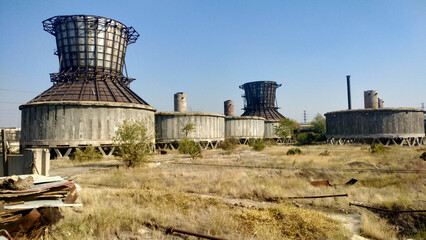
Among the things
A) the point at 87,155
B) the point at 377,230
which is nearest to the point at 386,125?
the point at 377,230

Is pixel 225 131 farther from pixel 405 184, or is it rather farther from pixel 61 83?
pixel 405 184

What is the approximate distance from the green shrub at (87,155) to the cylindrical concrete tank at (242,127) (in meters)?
25.0

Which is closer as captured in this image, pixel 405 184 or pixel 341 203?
pixel 341 203

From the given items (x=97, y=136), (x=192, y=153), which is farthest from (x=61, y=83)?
(x=192, y=153)

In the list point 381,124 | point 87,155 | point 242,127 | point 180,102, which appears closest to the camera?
point 87,155

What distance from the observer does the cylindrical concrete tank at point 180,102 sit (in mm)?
33656

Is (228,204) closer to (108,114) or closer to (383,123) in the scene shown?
(108,114)

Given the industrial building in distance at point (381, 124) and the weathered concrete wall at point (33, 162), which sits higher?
the industrial building in distance at point (381, 124)

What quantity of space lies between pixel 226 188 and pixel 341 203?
178 inches

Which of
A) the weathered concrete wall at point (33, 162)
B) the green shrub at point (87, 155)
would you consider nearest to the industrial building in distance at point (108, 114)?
the green shrub at point (87, 155)

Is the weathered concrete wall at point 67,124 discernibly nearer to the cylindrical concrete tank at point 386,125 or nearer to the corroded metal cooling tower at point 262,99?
the cylindrical concrete tank at point 386,125

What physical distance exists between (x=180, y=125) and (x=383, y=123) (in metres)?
29.2

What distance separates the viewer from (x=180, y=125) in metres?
32.4

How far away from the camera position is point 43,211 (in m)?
5.88
